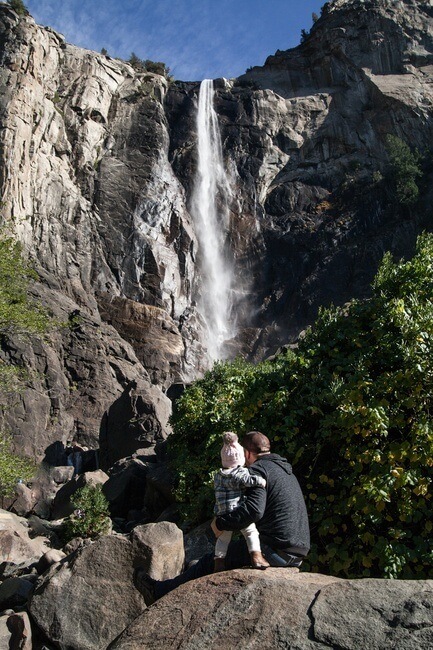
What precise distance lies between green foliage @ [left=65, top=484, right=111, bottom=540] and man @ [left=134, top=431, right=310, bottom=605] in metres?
10.3

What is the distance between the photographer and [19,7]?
46.7 metres

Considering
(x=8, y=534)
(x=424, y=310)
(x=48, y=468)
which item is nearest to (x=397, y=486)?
(x=424, y=310)

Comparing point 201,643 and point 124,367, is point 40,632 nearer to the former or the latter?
point 201,643

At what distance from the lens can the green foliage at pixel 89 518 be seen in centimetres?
1522

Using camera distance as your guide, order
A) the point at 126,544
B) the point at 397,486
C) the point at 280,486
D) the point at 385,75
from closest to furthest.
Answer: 1. the point at 280,486
2. the point at 397,486
3. the point at 126,544
4. the point at 385,75

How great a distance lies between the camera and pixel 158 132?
50.0m

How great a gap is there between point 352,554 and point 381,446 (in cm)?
117

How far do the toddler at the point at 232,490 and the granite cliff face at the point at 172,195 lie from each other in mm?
22070

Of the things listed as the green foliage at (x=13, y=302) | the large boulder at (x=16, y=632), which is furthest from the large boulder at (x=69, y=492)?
the large boulder at (x=16, y=632)

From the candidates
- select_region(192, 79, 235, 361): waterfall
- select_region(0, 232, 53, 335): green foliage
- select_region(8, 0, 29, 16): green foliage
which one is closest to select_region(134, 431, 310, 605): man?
select_region(0, 232, 53, 335): green foliage

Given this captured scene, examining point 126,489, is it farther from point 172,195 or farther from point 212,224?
point 212,224

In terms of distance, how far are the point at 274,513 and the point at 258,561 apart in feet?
→ 1.48

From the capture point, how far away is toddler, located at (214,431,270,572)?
16.8 ft

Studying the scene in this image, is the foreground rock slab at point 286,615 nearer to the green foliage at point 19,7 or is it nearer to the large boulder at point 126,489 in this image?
the large boulder at point 126,489
